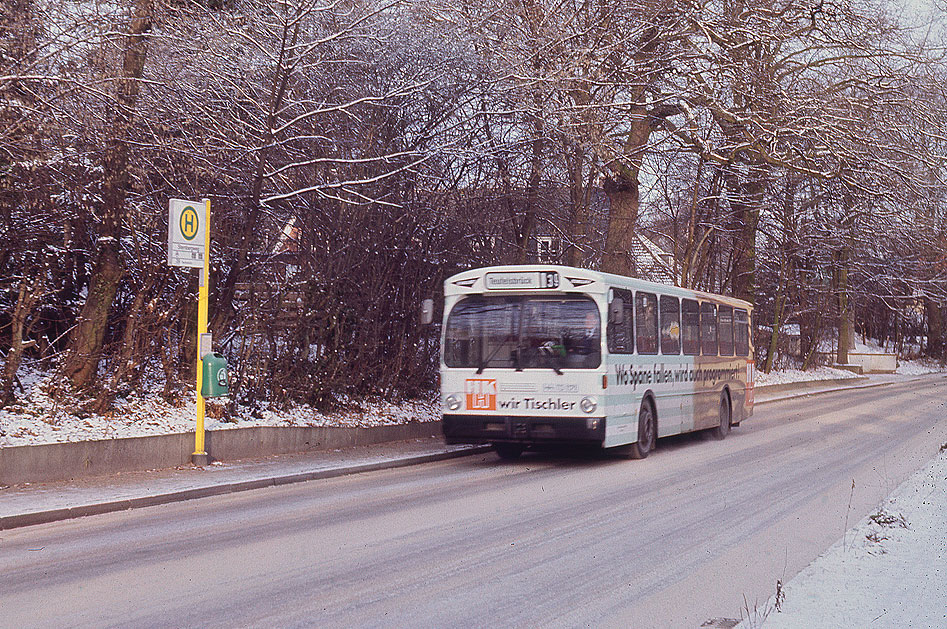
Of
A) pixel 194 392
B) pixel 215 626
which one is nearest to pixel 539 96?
pixel 194 392

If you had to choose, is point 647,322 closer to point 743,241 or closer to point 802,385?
point 743,241

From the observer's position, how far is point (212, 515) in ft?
35.2

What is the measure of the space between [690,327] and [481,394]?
18.3 ft

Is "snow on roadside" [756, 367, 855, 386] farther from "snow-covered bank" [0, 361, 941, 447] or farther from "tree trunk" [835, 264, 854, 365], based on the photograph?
"snow-covered bank" [0, 361, 941, 447]

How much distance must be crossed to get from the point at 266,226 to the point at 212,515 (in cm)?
784

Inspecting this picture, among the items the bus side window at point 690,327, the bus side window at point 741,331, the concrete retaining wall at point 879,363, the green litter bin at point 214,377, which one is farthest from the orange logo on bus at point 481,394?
the concrete retaining wall at point 879,363

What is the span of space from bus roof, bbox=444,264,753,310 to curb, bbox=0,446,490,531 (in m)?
2.87

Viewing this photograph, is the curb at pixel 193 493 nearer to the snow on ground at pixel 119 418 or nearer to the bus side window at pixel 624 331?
the snow on ground at pixel 119 418

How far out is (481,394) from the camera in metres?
15.8

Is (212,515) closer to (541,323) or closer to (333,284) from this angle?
(541,323)

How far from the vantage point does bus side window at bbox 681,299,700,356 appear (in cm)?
1919

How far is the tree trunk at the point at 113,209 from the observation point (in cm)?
1433

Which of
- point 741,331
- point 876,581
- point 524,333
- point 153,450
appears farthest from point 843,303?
point 876,581

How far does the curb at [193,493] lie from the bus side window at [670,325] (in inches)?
175
